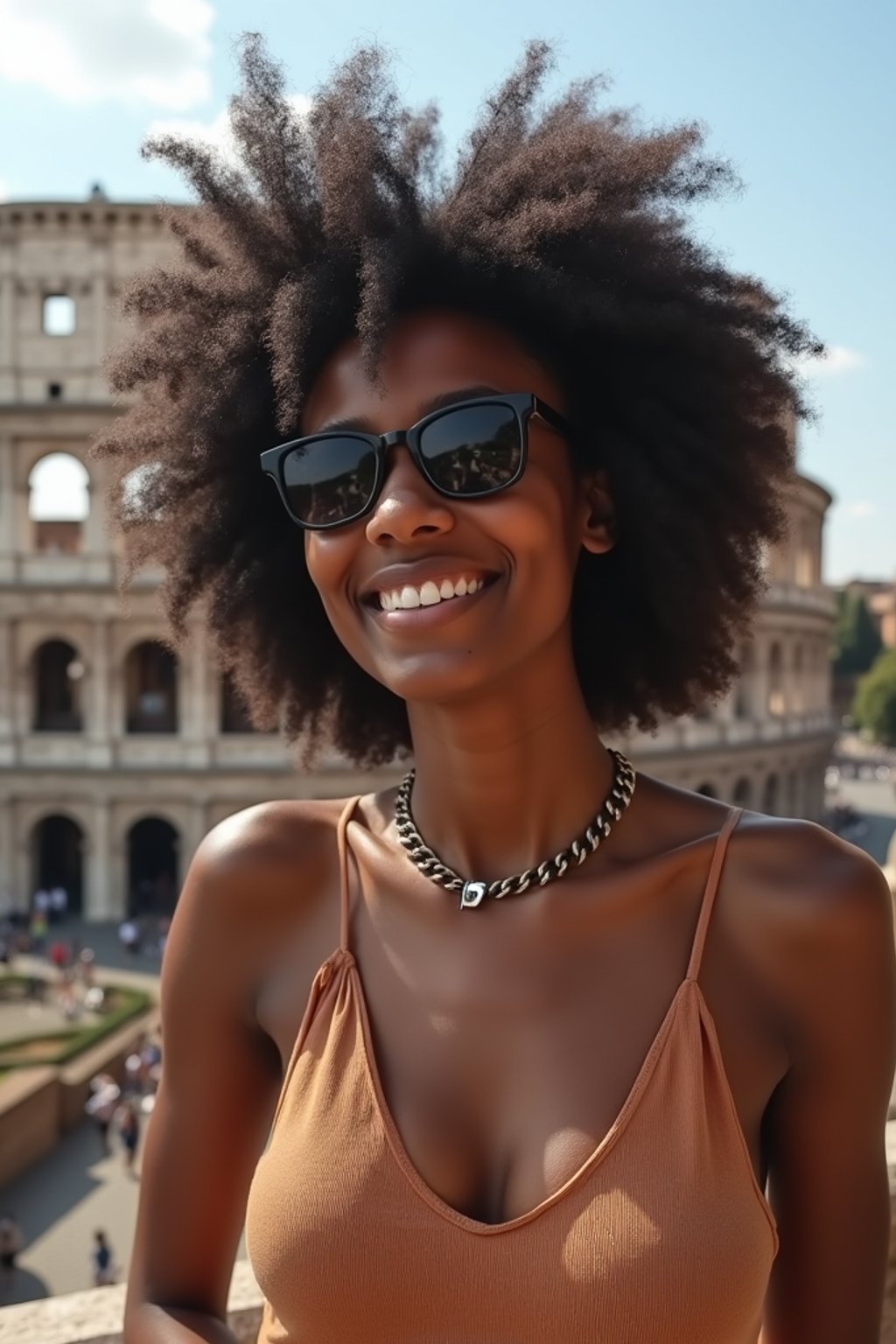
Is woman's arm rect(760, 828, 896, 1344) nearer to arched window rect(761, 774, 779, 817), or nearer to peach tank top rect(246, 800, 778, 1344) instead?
peach tank top rect(246, 800, 778, 1344)

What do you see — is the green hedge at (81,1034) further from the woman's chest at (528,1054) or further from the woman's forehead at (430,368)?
the woman's forehead at (430,368)

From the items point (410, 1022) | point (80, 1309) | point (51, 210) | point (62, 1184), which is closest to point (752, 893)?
point (410, 1022)

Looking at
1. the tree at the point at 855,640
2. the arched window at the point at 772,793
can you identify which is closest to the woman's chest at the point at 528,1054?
the arched window at the point at 772,793

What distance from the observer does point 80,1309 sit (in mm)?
3049

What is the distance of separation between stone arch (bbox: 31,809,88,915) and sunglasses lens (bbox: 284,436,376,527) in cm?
2691

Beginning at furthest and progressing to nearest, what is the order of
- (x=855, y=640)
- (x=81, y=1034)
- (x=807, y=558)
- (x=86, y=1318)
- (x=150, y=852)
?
(x=855, y=640), (x=807, y=558), (x=150, y=852), (x=81, y=1034), (x=86, y=1318)

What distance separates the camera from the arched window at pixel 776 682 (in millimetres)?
34138

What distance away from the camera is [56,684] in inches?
1152

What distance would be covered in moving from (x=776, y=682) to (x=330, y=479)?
3393 cm

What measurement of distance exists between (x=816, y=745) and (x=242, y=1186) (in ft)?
118

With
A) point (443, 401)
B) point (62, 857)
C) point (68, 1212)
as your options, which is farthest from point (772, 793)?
point (443, 401)

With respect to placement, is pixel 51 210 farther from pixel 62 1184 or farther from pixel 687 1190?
pixel 687 1190

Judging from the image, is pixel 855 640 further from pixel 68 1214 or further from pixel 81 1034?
pixel 68 1214

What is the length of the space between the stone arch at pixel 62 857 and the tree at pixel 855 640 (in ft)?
223
